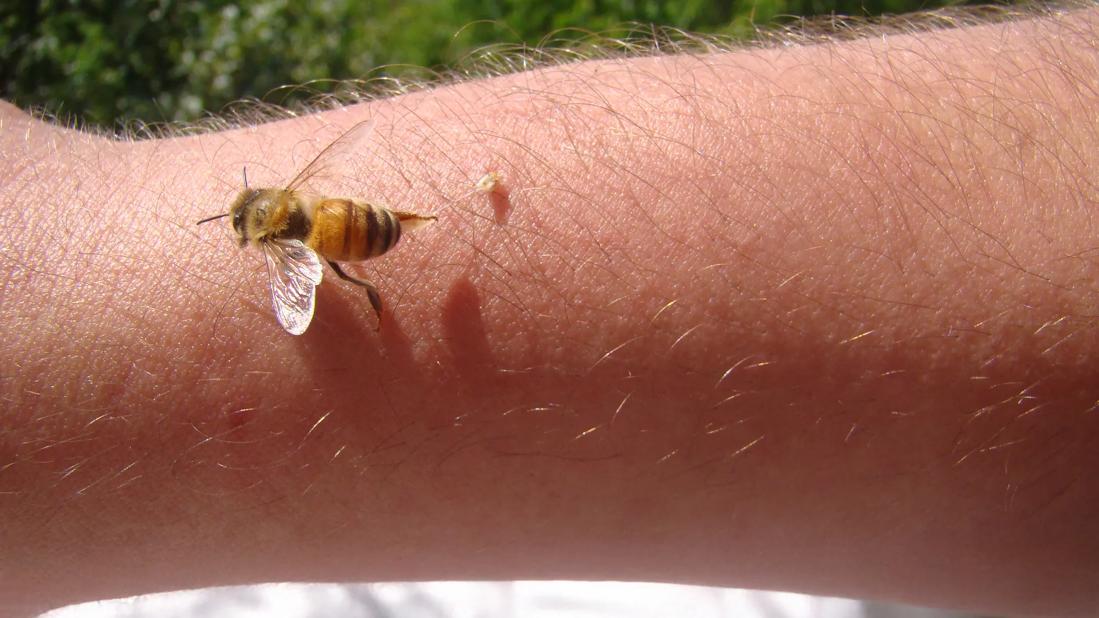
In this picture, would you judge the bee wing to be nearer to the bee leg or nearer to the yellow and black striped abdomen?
the yellow and black striped abdomen

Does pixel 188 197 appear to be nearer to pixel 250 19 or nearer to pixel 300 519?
pixel 300 519

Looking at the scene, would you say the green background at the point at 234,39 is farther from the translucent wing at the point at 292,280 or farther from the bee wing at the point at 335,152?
the translucent wing at the point at 292,280

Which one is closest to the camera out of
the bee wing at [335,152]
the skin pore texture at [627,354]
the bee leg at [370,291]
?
the skin pore texture at [627,354]

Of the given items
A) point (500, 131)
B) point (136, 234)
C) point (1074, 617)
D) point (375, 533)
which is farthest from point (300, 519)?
point (1074, 617)

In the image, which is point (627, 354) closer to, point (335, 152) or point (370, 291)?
point (370, 291)

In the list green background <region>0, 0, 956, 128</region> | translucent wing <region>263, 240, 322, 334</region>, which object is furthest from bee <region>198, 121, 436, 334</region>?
green background <region>0, 0, 956, 128</region>

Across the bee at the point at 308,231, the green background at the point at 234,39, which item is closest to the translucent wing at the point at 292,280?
the bee at the point at 308,231
